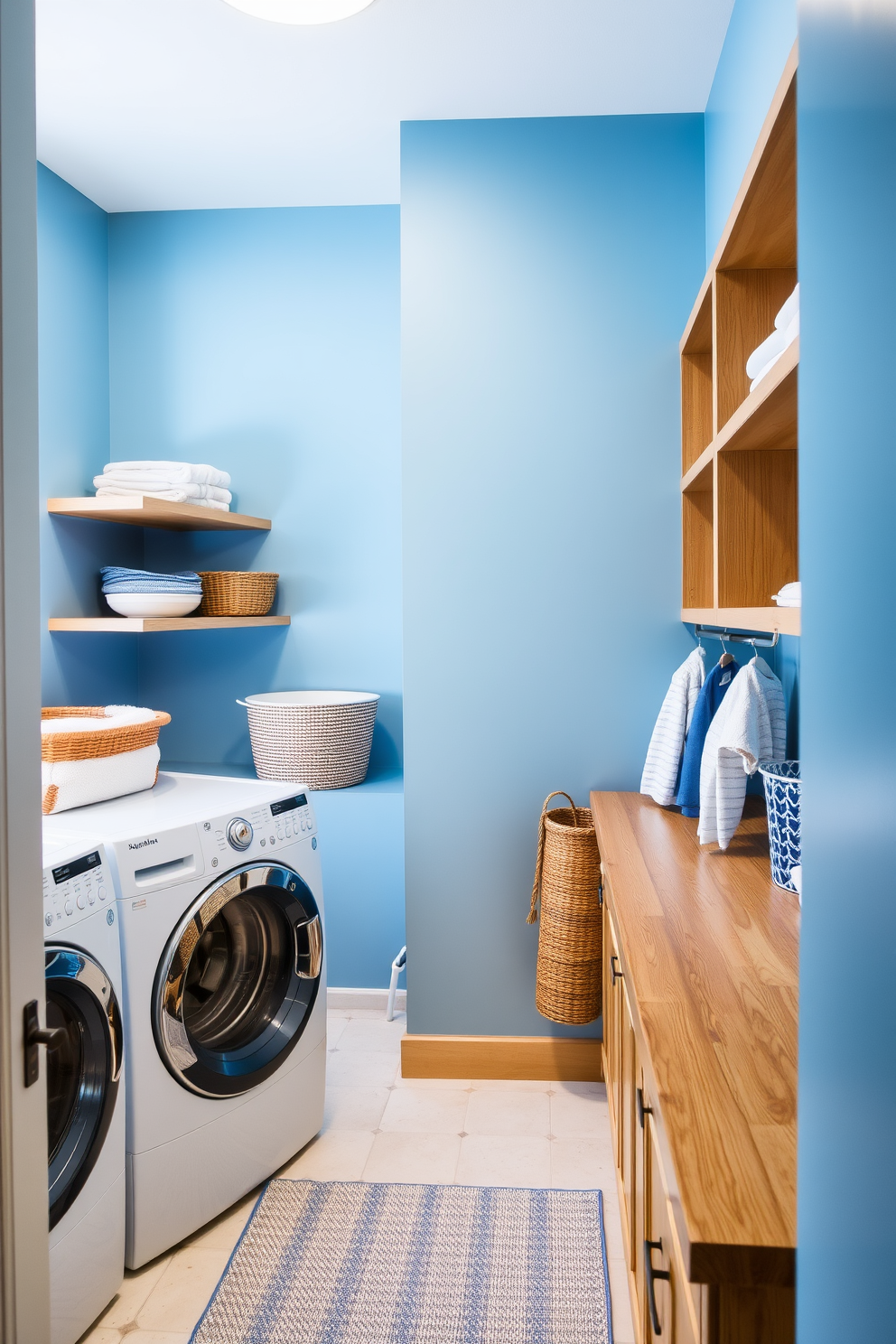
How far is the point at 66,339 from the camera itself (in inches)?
122

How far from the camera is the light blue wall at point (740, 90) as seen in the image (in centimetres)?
174

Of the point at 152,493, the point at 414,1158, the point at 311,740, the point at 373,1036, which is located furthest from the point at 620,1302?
the point at 152,493

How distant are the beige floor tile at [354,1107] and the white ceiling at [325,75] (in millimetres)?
2751

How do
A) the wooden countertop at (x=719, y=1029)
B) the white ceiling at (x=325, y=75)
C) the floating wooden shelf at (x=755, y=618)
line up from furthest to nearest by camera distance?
1. the white ceiling at (x=325, y=75)
2. the floating wooden shelf at (x=755, y=618)
3. the wooden countertop at (x=719, y=1029)

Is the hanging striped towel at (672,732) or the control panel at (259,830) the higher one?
the hanging striped towel at (672,732)

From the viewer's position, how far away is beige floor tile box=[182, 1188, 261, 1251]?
6.56ft

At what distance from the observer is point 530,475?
8.64ft

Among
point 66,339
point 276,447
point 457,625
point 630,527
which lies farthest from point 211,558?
point 630,527

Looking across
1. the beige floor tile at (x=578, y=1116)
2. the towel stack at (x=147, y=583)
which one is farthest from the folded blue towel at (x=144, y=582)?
the beige floor tile at (x=578, y=1116)

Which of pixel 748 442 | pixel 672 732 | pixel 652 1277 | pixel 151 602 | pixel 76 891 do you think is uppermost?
pixel 748 442

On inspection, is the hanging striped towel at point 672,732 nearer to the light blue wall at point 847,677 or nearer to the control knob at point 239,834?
the control knob at point 239,834

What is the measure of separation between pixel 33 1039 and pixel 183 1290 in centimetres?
126

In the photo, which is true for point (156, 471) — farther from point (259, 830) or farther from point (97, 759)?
point (259, 830)

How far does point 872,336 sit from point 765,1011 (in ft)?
3.28
